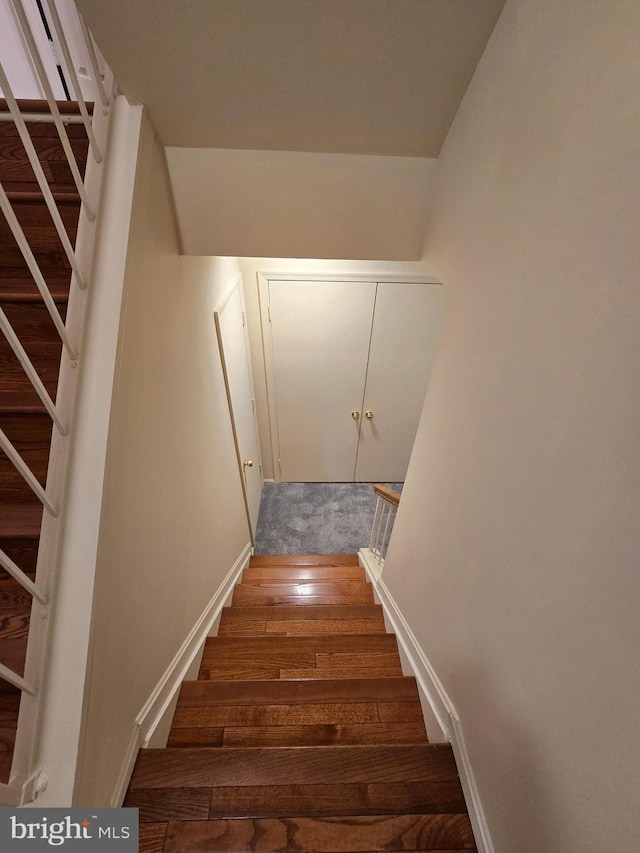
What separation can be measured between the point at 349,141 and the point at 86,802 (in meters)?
1.93

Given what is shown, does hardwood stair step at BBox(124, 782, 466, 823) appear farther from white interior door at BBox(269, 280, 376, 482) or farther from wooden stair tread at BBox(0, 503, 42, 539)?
white interior door at BBox(269, 280, 376, 482)

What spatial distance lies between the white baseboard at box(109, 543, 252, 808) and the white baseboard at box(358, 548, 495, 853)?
0.92 meters

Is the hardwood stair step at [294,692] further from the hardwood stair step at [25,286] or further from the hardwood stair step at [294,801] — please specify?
the hardwood stair step at [25,286]

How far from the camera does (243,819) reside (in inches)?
37.2

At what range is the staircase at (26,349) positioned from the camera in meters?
0.80

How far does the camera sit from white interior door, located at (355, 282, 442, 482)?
3.12m

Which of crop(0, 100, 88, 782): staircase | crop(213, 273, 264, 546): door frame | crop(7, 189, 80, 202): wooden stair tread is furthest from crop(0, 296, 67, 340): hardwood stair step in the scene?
crop(213, 273, 264, 546): door frame

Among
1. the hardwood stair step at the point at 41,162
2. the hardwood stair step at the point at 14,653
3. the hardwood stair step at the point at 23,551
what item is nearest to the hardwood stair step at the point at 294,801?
the hardwood stair step at the point at 14,653

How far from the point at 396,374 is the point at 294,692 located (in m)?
2.70

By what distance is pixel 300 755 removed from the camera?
108 centimetres

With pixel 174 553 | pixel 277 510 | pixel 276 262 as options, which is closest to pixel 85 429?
pixel 174 553

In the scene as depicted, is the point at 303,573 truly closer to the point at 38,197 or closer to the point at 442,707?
the point at 442,707

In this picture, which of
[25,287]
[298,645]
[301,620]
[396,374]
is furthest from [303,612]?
[396,374]

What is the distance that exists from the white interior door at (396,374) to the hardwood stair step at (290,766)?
2806mm
